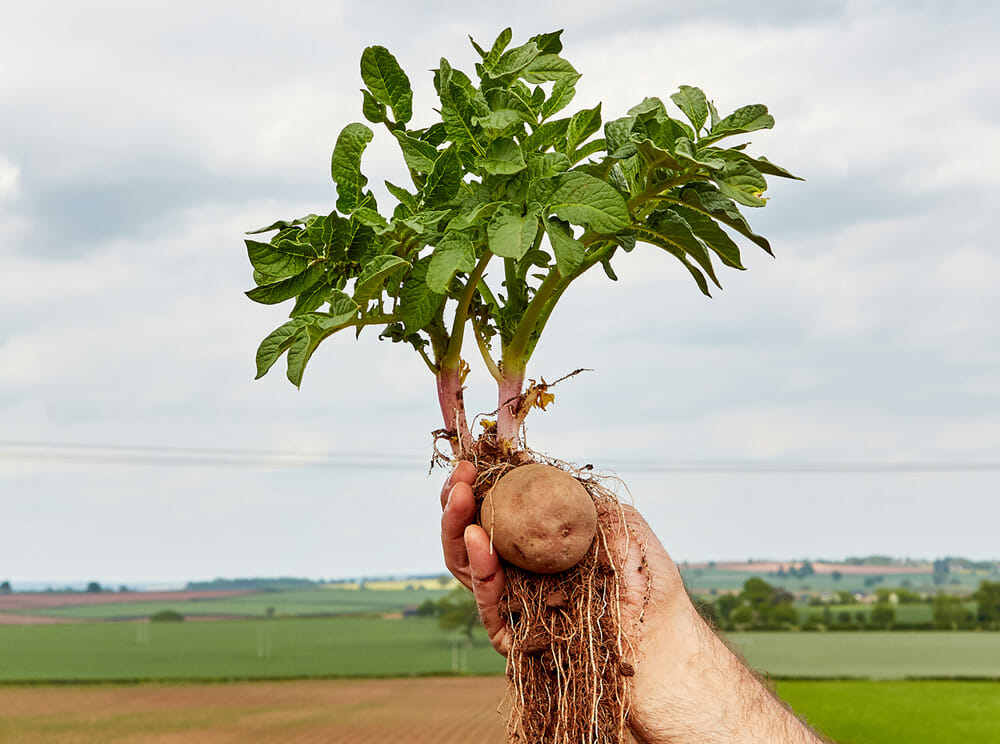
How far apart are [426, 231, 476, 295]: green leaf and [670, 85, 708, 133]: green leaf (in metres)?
0.63

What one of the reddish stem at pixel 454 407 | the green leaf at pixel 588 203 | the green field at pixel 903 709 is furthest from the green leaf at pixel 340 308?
the green field at pixel 903 709

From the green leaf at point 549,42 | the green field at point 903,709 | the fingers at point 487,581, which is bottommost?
the green field at point 903,709

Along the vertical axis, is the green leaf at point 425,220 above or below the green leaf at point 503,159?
below

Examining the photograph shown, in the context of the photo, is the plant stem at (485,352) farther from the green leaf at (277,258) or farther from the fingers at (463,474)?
the green leaf at (277,258)

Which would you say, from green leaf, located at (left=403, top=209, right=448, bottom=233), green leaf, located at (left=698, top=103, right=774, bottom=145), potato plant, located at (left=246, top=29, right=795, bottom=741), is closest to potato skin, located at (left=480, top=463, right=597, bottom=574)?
potato plant, located at (left=246, top=29, right=795, bottom=741)

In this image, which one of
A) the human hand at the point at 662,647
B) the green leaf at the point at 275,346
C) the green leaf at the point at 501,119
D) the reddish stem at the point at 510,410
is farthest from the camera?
the reddish stem at the point at 510,410

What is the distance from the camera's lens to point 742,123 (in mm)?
1903

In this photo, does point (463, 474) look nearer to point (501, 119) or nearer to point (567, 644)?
point (567, 644)

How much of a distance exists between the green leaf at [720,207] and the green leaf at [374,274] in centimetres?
77

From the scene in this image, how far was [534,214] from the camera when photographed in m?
1.80

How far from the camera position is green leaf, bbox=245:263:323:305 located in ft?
6.81

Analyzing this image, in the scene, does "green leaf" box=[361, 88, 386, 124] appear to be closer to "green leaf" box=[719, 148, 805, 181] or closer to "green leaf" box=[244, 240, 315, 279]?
"green leaf" box=[244, 240, 315, 279]

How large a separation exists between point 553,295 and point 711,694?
3.86 feet

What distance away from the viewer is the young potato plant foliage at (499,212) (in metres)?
1.85
